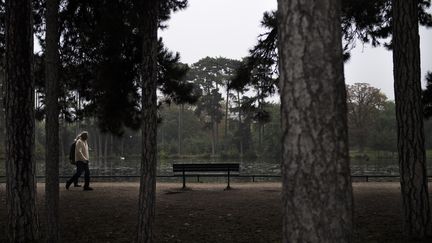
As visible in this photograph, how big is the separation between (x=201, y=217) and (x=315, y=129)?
5.79m

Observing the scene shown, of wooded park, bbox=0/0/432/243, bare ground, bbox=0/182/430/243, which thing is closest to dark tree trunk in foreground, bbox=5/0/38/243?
wooded park, bbox=0/0/432/243

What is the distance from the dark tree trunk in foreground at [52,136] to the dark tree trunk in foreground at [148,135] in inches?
45.9

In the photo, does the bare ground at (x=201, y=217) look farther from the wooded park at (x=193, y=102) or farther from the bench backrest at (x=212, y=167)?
the bench backrest at (x=212, y=167)

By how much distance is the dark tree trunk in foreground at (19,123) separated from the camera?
224 inches

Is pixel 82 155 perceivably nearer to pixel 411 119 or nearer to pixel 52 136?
pixel 52 136

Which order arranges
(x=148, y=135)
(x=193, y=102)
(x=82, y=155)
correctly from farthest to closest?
(x=82, y=155), (x=193, y=102), (x=148, y=135)

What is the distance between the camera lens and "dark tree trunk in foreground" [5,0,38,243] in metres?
5.68

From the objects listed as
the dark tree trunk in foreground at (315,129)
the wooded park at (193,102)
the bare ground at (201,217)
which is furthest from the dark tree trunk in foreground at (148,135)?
the dark tree trunk in foreground at (315,129)

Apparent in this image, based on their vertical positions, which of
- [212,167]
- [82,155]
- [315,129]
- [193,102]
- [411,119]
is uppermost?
[193,102]

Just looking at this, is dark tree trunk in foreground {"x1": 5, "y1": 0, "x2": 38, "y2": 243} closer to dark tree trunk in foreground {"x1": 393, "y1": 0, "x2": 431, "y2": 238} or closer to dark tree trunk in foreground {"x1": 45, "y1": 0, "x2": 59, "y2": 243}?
dark tree trunk in foreground {"x1": 45, "y1": 0, "x2": 59, "y2": 243}

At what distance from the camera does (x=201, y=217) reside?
24.6 ft

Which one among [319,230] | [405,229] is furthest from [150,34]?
[405,229]

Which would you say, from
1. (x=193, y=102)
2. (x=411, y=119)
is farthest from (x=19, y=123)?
(x=411, y=119)

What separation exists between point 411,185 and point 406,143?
60 centimetres
